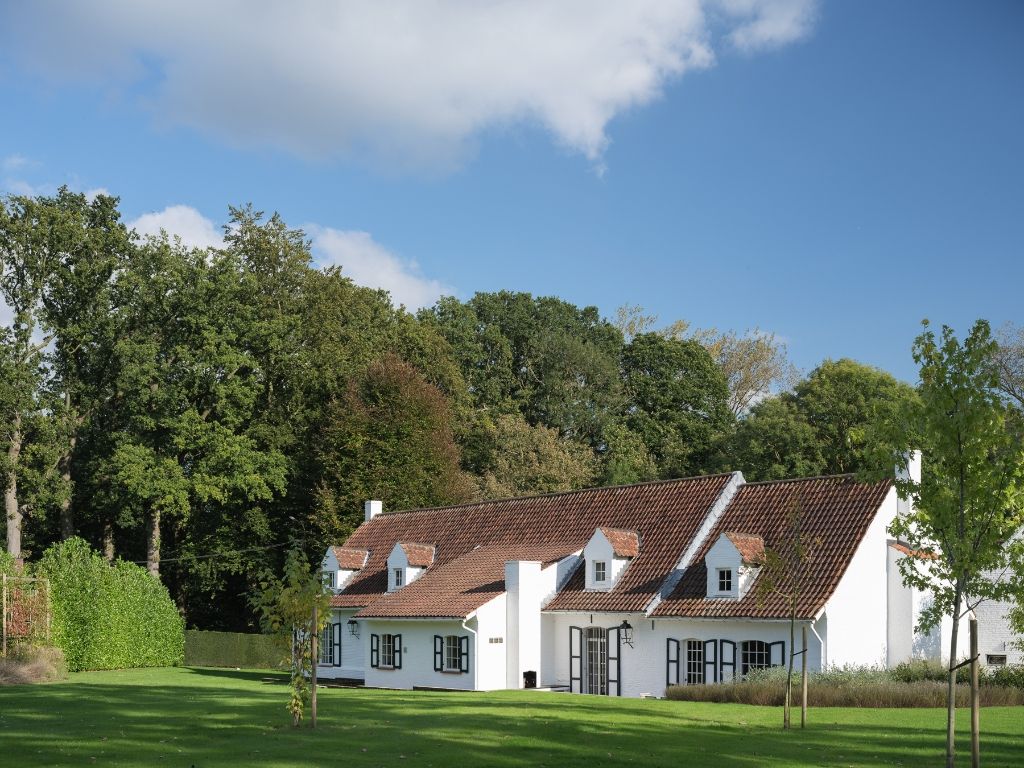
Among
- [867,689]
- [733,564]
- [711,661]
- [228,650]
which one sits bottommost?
[228,650]

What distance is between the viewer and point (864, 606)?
2989cm

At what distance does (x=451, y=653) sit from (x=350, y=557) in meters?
10.4

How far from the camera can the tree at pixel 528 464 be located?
190 ft

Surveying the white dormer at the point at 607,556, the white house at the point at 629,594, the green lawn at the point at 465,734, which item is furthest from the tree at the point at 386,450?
the green lawn at the point at 465,734

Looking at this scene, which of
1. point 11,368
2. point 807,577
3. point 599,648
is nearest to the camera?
point 807,577

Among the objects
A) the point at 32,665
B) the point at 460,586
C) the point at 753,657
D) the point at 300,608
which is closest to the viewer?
the point at 300,608

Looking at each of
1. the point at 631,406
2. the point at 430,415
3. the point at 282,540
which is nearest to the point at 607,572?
A: the point at 430,415

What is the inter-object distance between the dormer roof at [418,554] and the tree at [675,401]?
83.0ft

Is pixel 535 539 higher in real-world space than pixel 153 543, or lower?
higher

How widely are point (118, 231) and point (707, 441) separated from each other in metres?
33.3

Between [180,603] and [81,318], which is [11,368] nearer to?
[81,318]

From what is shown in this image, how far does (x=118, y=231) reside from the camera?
52.8 m

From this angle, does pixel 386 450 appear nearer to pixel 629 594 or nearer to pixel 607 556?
pixel 607 556

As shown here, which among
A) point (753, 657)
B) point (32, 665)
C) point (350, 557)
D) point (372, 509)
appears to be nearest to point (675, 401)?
point (372, 509)
